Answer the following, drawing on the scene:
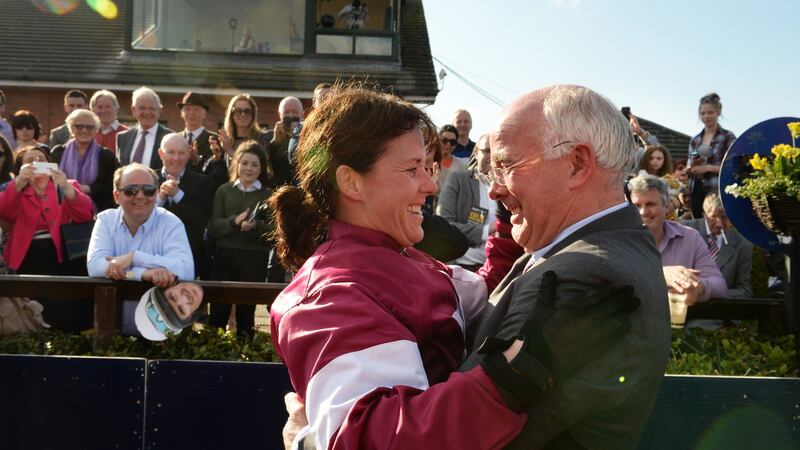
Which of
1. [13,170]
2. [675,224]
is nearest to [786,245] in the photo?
[675,224]

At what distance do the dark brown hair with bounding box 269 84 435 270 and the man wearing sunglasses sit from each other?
346cm

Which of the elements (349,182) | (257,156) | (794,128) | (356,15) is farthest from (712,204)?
(356,15)

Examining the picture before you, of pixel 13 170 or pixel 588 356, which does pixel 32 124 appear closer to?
pixel 13 170

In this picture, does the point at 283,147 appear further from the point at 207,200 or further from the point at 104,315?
the point at 104,315

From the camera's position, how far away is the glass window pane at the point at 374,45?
20047 mm

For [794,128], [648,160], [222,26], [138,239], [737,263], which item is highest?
[222,26]

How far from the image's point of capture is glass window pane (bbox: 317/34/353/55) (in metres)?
20.0

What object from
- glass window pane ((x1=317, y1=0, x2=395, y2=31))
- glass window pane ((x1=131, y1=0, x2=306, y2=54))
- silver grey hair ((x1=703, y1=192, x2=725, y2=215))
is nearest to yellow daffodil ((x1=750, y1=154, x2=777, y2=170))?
silver grey hair ((x1=703, y1=192, x2=725, y2=215))

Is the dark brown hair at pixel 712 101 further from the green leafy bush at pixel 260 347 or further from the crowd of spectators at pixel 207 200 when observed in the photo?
the green leafy bush at pixel 260 347

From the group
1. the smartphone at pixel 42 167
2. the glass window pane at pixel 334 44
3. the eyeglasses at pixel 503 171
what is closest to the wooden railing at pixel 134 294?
the smartphone at pixel 42 167

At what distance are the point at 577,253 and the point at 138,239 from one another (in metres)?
4.92

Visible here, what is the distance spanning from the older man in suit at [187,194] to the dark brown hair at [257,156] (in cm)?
37

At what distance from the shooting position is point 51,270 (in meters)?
7.28

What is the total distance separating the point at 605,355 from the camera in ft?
6.79
